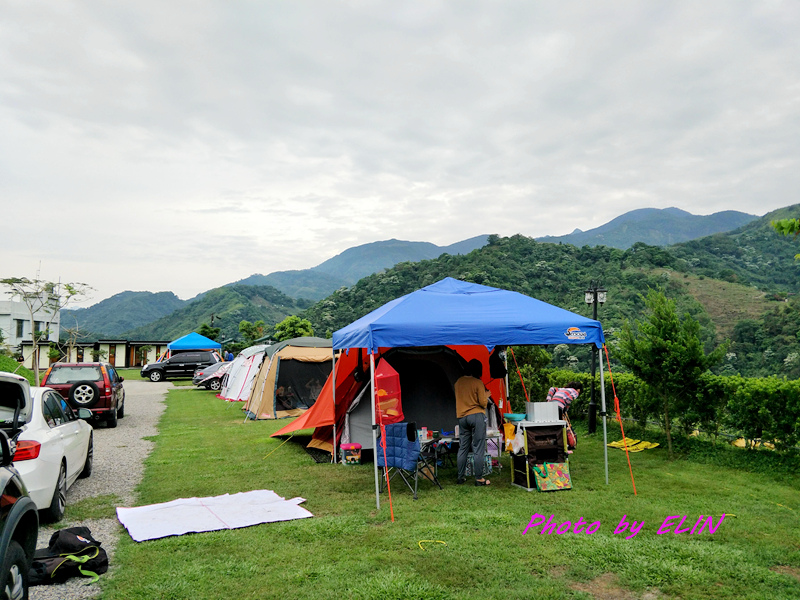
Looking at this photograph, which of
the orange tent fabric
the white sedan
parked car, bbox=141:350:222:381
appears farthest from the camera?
parked car, bbox=141:350:222:381

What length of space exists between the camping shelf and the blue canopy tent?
0.60 metres

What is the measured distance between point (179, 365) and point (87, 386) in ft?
61.8

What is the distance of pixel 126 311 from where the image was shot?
133875 mm

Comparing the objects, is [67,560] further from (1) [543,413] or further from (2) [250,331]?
(2) [250,331]

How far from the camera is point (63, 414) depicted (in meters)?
6.86

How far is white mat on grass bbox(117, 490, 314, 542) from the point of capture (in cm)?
546

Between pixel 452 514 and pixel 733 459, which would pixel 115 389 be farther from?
pixel 733 459

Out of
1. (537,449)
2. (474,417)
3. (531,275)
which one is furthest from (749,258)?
(474,417)

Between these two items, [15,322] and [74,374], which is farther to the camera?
[15,322]

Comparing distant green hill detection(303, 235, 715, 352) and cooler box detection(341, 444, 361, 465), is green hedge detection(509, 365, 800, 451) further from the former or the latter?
distant green hill detection(303, 235, 715, 352)

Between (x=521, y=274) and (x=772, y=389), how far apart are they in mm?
35876

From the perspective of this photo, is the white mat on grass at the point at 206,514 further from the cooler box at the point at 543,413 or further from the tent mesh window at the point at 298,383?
the tent mesh window at the point at 298,383

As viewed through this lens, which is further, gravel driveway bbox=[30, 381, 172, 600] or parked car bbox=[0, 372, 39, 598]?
gravel driveway bbox=[30, 381, 172, 600]

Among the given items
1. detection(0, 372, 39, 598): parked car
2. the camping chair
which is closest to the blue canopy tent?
the camping chair
